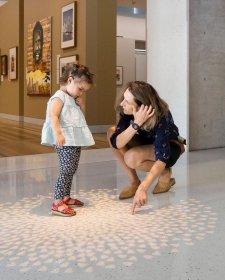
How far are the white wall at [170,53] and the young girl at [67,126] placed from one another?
2953mm

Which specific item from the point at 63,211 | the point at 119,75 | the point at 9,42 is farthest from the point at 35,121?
the point at 63,211

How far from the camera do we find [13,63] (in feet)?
39.8

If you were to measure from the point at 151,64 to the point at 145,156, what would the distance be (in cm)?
305

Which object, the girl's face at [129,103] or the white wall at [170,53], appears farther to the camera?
the white wall at [170,53]

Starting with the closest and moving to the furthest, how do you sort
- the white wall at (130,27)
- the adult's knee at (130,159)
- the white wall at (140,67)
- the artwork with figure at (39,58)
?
the adult's knee at (130,159)
the artwork with figure at (39,58)
the white wall at (140,67)
the white wall at (130,27)

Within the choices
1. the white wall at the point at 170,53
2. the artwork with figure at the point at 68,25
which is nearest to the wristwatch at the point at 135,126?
the white wall at the point at 170,53

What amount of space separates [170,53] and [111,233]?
377 centimetres

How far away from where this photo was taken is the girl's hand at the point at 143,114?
2477 mm

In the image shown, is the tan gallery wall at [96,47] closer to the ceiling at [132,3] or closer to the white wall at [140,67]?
the white wall at [140,67]

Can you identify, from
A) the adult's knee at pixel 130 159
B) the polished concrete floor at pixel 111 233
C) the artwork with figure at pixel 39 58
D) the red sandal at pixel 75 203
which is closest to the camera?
the polished concrete floor at pixel 111 233

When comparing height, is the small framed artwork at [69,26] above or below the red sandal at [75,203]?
above

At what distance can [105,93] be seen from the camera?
8.49m

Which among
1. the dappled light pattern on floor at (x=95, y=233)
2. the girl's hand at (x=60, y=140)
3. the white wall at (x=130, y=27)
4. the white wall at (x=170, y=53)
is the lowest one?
the dappled light pattern on floor at (x=95, y=233)

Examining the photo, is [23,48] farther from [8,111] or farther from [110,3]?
[110,3]
